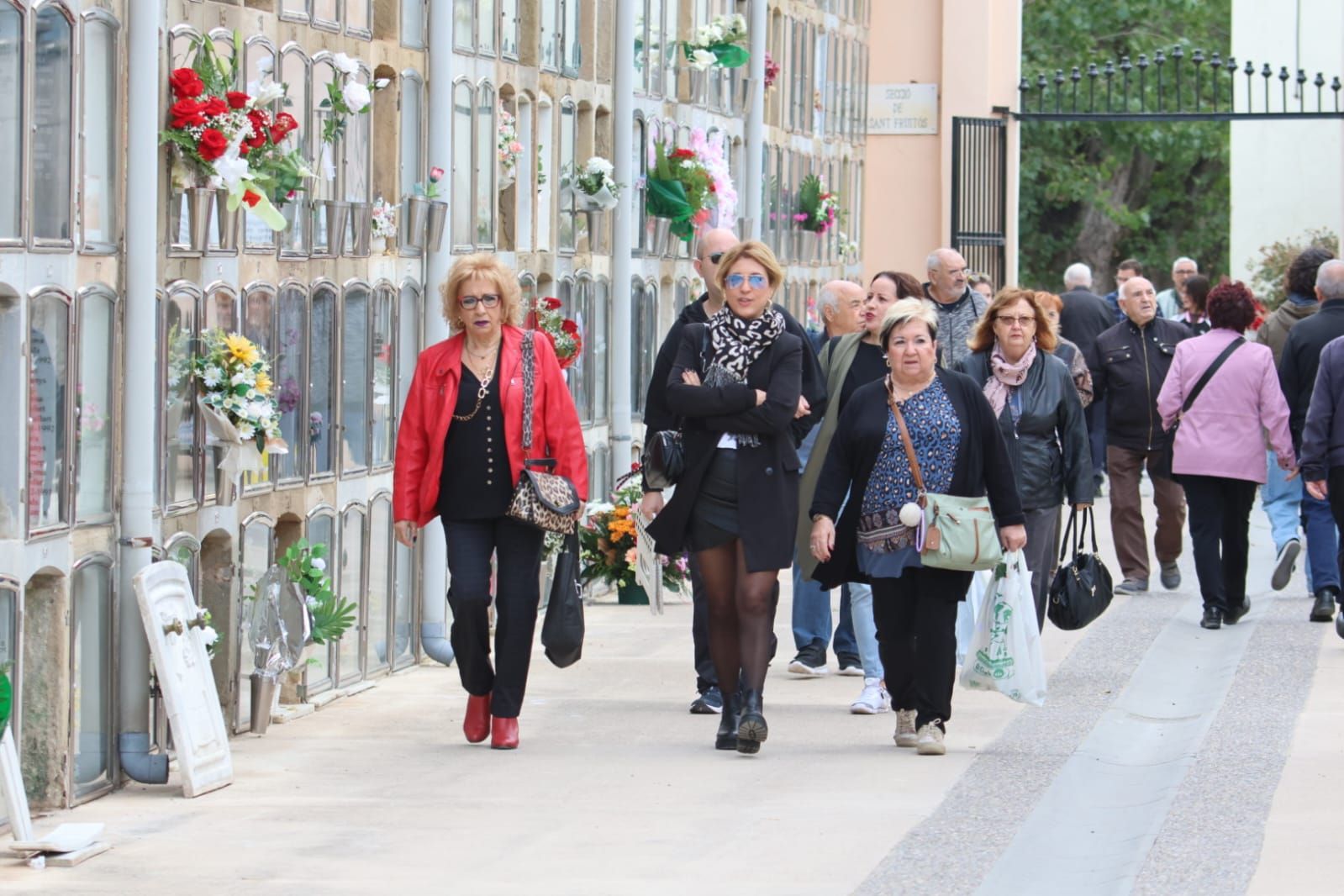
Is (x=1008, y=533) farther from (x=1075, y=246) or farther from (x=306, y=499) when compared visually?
(x=1075, y=246)

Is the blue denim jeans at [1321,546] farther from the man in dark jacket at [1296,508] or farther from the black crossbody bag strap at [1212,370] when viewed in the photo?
the black crossbody bag strap at [1212,370]

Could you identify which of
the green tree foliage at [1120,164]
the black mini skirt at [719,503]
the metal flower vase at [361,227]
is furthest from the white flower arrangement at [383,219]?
the green tree foliage at [1120,164]

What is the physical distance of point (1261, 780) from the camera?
7594mm

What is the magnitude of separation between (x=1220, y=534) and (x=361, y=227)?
4564mm

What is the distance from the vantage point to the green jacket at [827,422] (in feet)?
30.3

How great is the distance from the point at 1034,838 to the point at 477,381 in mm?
2421

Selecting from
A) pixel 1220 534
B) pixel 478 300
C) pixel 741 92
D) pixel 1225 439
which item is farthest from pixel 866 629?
pixel 741 92

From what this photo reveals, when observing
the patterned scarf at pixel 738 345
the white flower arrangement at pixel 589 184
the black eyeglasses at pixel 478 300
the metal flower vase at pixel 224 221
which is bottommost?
the patterned scarf at pixel 738 345

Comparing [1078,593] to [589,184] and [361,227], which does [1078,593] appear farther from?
[589,184]

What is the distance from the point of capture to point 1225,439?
11.6 meters

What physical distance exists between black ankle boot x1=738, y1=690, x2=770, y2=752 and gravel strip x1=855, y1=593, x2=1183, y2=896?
683 millimetres

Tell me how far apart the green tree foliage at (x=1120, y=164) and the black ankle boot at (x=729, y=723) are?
3117 cm

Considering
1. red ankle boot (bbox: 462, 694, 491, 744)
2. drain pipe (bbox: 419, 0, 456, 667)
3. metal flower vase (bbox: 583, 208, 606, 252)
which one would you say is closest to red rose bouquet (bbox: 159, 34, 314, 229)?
red ankle boot (bbox: 462, 694, 491, 744)

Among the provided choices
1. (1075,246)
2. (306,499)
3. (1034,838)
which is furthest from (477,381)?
(1075,246)
